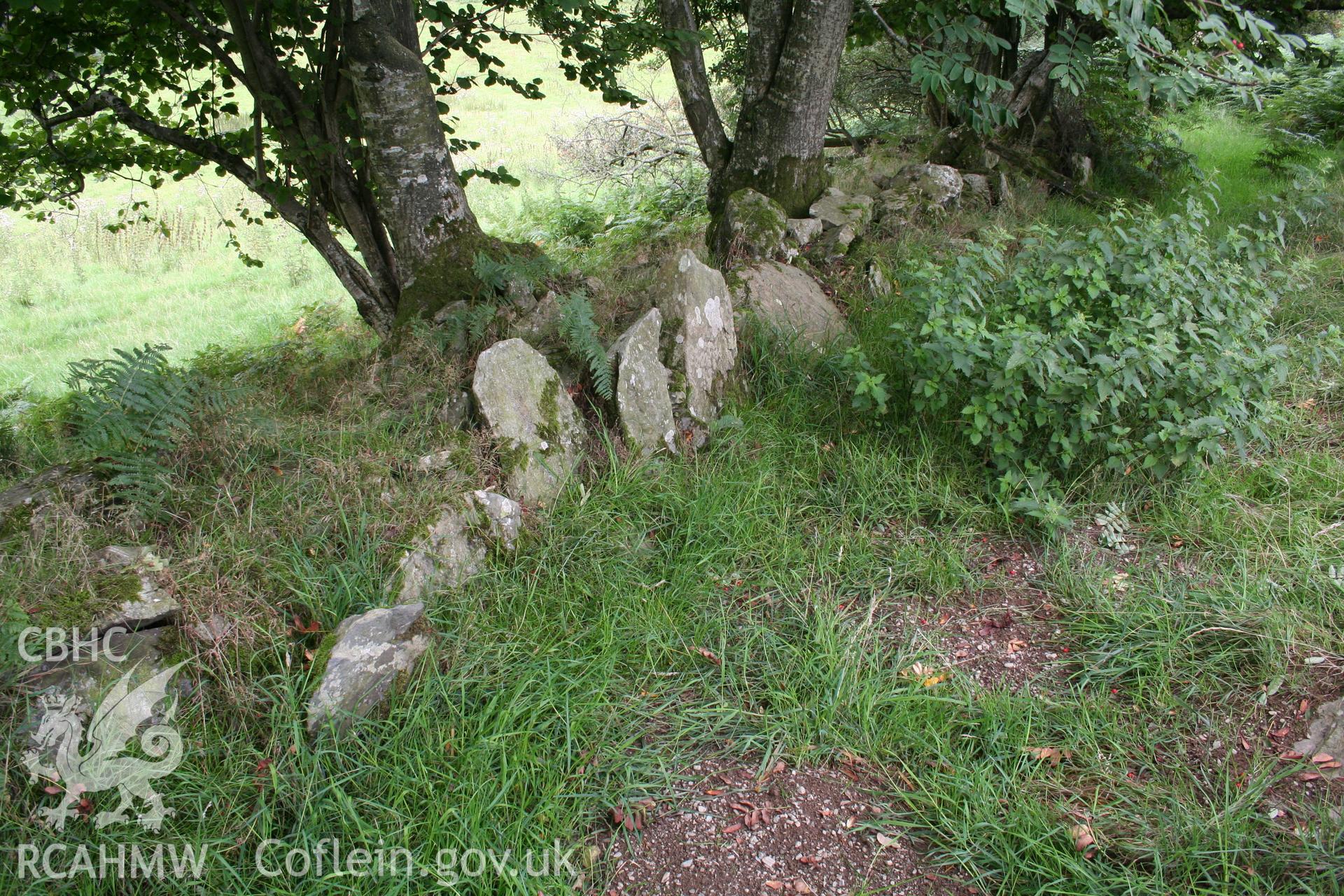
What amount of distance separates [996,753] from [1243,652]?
3.99 ft

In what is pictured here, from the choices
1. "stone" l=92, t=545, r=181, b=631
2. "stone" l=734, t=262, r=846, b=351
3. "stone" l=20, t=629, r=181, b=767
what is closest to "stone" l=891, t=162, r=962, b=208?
"stone" l=734, t=262, r=846, b=351

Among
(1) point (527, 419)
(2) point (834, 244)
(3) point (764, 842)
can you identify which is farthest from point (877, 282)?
(3) point (764, 842)

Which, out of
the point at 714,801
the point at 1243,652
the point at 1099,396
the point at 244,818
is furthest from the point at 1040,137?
→ the point at 244,818

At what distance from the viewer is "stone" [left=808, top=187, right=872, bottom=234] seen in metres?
6.61

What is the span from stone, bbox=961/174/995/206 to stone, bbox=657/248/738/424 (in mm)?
4180

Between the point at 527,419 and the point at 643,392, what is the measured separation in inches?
25.8

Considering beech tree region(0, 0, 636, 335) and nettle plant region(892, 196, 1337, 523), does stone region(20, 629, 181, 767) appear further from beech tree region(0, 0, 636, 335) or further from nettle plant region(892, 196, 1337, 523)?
nettle plant region(892, 196, 1337, 523)

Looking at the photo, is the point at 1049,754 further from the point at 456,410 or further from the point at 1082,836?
the point at 456,410

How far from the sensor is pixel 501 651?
127 inches

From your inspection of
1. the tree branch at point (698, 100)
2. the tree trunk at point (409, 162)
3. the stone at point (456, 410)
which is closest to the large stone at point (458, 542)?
the stone at point (456, 410)

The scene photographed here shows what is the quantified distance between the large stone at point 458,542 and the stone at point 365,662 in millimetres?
209

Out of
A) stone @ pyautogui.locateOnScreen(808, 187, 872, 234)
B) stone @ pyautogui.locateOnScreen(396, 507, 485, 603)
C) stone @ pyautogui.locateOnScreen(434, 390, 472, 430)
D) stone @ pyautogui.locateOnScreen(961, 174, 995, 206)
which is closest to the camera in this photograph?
stone @ pyautogui.locateOnScreen(396, 507, 485, 603)

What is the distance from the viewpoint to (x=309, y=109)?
5.31 meters

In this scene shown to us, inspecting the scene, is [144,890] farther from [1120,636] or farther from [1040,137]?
[1040,137]
